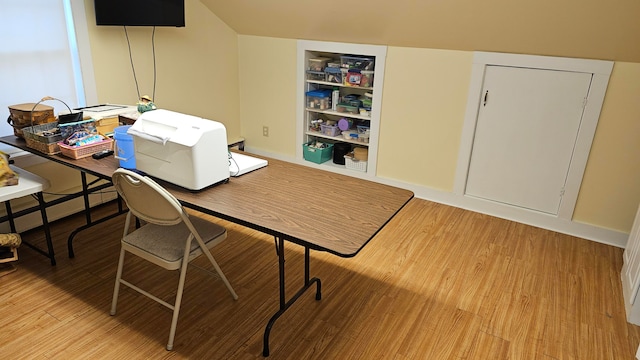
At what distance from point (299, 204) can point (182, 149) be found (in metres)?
0.56

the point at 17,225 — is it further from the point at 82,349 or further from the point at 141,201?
the point at 141,201

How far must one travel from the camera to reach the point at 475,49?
10.7ft

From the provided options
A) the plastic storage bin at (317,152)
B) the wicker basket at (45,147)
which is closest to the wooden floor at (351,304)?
the wicker basket at (45,147)

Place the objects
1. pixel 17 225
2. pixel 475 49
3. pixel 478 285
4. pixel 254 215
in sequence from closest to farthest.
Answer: pixel 254 215 → pixel 478 285 → pixel 17 225 → pixel 475 49

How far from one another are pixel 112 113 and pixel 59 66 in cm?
68

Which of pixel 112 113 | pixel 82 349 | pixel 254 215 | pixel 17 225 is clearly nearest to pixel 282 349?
pixel 254 215

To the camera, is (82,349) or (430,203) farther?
(430,203)

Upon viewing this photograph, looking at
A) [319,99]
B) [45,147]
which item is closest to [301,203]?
[45,147]

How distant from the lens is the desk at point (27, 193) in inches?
92.6

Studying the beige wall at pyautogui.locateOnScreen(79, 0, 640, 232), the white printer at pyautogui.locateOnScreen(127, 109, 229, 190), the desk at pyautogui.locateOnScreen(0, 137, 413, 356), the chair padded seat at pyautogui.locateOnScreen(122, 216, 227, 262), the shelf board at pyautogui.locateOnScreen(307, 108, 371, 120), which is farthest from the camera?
the shelf board at pyautogui.locateOnScreen(307, 108, 371, 120)

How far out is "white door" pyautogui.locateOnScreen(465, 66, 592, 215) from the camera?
3102 mm

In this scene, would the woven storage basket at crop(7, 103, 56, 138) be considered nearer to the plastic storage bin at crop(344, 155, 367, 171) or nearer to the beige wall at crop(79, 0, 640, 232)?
the beige wall at crop(79, 0, 640, 232)

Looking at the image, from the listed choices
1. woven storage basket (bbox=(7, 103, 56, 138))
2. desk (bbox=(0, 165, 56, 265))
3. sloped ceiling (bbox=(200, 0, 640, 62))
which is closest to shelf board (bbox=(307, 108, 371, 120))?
sloped ceiling (bbox=(200, 0, 640, 62))

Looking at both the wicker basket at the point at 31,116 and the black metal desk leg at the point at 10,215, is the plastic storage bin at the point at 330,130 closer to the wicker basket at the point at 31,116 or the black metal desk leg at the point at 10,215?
the wicker basket at the point at 31,116
